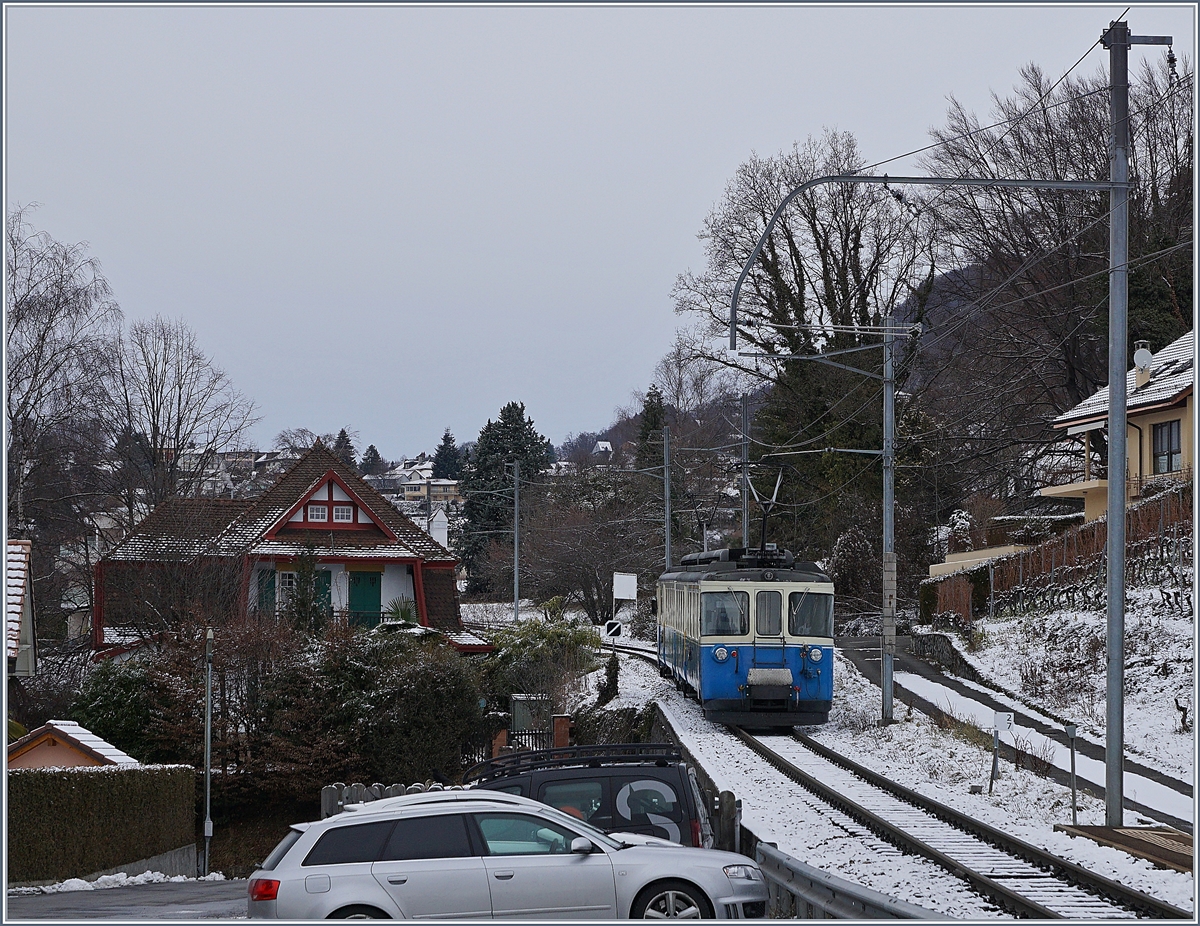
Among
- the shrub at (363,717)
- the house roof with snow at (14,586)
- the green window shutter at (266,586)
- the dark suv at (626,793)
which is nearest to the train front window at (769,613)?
the shrub at (363,717)

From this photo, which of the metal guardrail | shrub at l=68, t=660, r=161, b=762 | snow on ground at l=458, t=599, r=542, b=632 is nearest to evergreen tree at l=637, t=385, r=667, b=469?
snow on ground at l=458, t=599, r=542, b=632

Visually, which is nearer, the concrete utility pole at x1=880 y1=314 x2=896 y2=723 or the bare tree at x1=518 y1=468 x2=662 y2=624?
the concrete utility pole at x1=880 y1=314 x2=896 y2=723

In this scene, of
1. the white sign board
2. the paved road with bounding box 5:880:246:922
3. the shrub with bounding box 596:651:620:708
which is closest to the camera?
the paved road with bounding box 5:880:246:922

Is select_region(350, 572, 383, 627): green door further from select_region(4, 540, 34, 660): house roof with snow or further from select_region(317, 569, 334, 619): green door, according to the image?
select_region(4, 540, 34, 660): house roof with snow

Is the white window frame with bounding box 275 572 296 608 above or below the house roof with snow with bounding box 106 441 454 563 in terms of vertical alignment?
below

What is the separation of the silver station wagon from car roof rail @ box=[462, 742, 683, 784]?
214 centimetres

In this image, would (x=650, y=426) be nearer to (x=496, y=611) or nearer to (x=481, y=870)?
(x=496, y=611)

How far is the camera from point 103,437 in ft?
145

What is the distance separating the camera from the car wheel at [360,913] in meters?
9.02

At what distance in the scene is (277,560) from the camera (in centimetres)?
3806

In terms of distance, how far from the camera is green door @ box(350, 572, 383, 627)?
39.7m

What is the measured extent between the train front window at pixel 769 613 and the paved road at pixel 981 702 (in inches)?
151

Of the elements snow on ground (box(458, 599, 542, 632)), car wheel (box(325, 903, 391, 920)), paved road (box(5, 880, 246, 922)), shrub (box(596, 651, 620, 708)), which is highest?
car wheel (box(325, 903, 391, 920))

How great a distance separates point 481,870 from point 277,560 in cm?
3006
